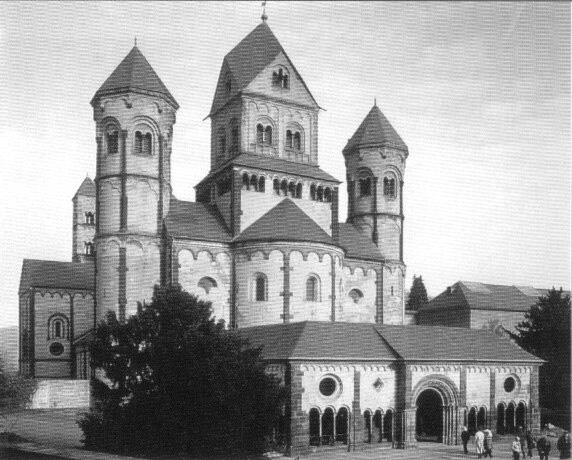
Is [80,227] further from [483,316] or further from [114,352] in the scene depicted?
[114,352]

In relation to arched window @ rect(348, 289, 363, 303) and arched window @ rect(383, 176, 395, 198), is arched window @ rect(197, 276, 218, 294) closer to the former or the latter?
arched window @ rect(348, 289, 363, 303)

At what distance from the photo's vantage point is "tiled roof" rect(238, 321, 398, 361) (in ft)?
109

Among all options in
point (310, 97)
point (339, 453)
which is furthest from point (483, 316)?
point (339, 453)

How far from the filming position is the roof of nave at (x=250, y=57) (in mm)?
50537

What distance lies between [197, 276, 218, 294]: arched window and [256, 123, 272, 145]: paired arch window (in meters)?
11.7

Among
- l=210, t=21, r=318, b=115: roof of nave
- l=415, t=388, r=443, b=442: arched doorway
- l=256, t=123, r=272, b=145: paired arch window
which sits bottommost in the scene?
l=415, t=388, r=443, b=442: arched doorway

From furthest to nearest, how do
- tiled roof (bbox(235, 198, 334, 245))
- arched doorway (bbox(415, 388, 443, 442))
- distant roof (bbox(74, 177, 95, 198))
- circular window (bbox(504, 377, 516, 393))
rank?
distant roof (bbox(74, 177, 95, 198)), tiled roof (bbox(235, 198, 334, 245)), circular window (bbox(504, 377, 516, 393)), arched doorway (bbox(415, 388, 443, 442))

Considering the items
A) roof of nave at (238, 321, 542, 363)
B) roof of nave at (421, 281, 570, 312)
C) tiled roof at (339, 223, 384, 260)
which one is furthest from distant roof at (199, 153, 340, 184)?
roof of nave at (421, 281, 570, 312)

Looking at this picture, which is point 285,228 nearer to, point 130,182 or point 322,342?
point 130,182

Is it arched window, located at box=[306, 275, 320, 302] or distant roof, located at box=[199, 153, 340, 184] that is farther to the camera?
distant roof, located at box=[199, 153, 340, 184]

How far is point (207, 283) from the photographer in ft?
143

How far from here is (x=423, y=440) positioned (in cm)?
3678

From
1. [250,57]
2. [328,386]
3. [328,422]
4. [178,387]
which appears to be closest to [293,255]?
[328,386]

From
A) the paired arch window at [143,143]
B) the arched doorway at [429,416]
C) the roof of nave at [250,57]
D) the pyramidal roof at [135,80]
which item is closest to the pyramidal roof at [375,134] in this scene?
the roof of nave at [250,57]
